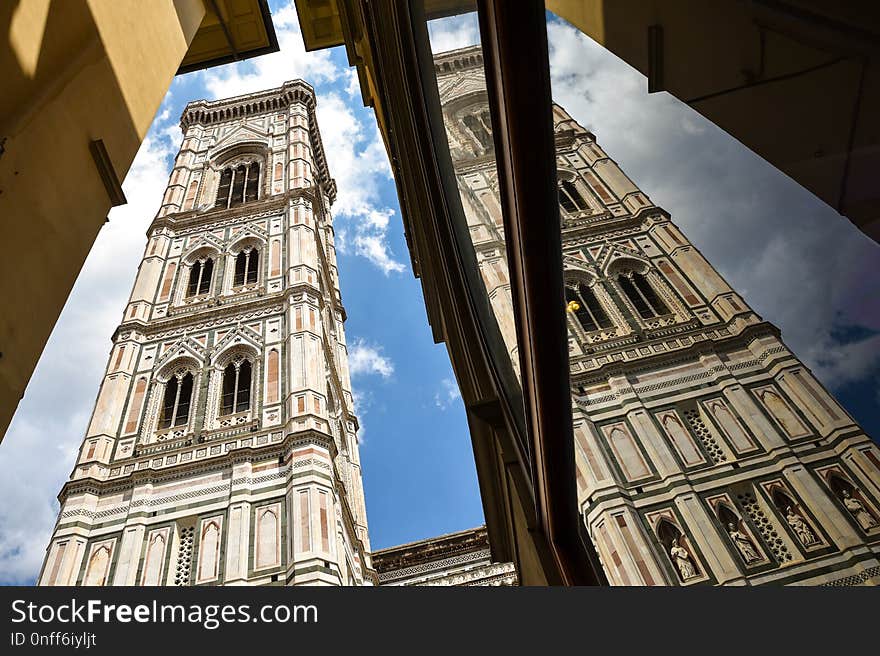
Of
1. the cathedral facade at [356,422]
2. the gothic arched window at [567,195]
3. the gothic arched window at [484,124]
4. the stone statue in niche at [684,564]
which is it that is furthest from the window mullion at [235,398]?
the gothic arched window at [484,124]

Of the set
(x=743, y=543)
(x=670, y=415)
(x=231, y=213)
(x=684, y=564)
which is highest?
(x=231, y=213)

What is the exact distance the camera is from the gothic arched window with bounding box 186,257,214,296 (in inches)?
763

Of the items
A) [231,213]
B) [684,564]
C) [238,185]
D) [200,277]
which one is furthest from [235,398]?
[238,185]

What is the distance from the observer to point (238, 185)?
25.0 meters

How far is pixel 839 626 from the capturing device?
36.5 inches

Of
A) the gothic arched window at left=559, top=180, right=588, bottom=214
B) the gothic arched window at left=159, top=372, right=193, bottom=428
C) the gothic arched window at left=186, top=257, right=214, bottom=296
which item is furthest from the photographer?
the gothic arched window at left=186, top=257, right=214, bottom=296

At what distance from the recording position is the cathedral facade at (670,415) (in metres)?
1.91

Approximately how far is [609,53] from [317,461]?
41.2 feet

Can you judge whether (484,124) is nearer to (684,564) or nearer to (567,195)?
(567,195)

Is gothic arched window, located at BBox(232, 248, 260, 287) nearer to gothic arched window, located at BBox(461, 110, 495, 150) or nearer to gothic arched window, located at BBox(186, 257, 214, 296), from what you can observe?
gothic arched window, located at BBox(186, 257, 214, 296)

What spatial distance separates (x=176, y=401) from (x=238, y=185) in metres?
12.3

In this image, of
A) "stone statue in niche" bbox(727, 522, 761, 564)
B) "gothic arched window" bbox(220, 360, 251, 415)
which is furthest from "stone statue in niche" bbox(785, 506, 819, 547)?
"gothic arched window" bbox(220, 360, 251, 415)

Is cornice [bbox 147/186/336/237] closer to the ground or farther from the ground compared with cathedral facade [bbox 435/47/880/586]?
farther from the ground

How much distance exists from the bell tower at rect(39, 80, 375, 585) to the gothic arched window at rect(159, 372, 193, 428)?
0.04 metres
